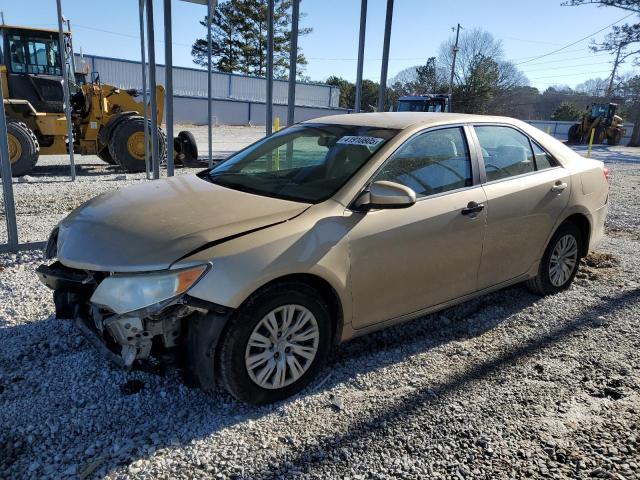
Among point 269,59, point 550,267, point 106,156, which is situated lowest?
point 106,156

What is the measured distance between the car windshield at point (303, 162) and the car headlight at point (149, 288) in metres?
0.93

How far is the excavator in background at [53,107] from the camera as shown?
11.3m

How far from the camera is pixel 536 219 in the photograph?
4168 millimetres

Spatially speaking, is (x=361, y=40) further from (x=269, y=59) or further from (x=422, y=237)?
(x=422, y=237)

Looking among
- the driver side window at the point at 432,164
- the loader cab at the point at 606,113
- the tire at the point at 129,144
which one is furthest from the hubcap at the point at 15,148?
the loader cab at the point at 606,113

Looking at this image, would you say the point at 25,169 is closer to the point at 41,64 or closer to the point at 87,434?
the point at 41,64

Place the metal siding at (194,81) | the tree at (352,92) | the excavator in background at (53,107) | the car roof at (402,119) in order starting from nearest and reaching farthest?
the car roof at (402,119)
the excavator in background at (53,107)
the metal siding at (194,81)
the tree at (352,92)

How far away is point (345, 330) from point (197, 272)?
3.41ft

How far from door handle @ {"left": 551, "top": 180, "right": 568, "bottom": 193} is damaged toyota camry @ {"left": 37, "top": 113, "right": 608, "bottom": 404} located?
20 millimetres

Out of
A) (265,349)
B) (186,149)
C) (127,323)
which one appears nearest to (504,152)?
(265,349)

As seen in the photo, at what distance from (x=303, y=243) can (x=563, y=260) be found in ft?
9.65

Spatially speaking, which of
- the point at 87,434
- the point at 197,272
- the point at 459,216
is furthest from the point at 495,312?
the point at 87,434

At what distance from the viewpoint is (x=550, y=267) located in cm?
457

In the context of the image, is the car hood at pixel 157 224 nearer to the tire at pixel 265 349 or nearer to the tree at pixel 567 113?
the tire at pixel 265 349
